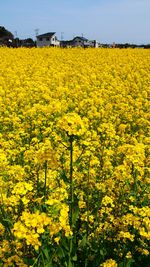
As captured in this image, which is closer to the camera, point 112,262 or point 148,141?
point 112,262

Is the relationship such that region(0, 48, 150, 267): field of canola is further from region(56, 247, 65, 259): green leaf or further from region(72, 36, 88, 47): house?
region(72, 36, 88, 47): house

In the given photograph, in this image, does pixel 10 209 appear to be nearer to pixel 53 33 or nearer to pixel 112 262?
pixel 112 262

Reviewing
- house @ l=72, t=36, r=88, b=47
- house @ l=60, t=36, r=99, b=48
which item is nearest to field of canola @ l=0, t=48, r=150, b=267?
house @ l=60, t=36, r=99, b=48

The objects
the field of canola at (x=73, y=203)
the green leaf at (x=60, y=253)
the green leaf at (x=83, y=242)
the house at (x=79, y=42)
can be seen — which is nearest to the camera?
the field of canola at (x=73, y=203)

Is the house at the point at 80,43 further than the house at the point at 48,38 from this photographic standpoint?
No

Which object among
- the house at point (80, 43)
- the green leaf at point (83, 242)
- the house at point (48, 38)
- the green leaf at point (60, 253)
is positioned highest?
the house at point (48, 38)

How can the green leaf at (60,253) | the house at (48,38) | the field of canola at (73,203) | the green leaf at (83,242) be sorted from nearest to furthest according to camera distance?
1. the field of canola at (73,203)
2. the green leaf at (60,253)
3. the green leaf at (83,242)
4. the house at (48,38)

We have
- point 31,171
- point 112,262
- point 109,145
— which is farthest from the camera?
point 109,145

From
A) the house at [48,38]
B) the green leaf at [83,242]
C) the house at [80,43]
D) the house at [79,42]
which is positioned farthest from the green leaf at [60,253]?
the house at [48,38]

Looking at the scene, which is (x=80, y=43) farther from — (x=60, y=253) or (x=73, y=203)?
(x=60, y=253)

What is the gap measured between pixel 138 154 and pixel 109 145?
1556mm

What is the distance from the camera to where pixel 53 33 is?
247 ft

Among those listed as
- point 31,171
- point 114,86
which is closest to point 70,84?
point 114,86

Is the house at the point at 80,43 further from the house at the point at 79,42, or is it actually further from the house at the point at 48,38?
the house at the point at 48,38
